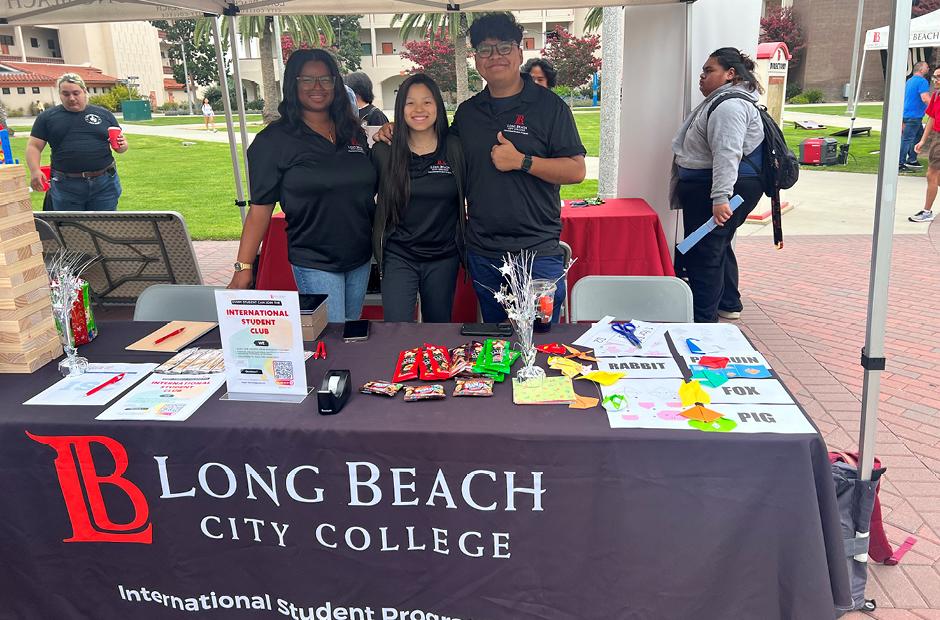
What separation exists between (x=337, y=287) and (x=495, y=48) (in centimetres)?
107

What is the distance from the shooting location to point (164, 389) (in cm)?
191

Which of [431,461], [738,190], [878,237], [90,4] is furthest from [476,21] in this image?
[90,4]

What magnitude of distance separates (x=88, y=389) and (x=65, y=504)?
308 mm

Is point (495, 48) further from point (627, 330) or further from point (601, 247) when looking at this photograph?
point (601, 247)

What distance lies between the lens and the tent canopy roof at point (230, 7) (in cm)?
423

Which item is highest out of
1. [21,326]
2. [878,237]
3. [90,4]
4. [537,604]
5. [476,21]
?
[90,4]

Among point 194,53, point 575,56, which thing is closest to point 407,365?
point 575,56

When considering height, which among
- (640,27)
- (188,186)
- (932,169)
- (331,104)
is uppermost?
(640,27)

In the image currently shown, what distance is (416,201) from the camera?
2.62 m

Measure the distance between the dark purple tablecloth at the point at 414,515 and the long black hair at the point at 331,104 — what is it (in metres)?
1.23

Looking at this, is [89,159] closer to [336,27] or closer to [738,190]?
[738,190]

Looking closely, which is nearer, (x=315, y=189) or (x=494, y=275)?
(x=315, y=189)

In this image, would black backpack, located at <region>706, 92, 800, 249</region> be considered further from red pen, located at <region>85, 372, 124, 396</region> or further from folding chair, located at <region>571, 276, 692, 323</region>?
red pen, located at <region>85, 372, 124, 396</region>

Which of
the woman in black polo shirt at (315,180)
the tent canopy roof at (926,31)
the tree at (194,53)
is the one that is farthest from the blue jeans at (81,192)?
the tree at (194,53)
